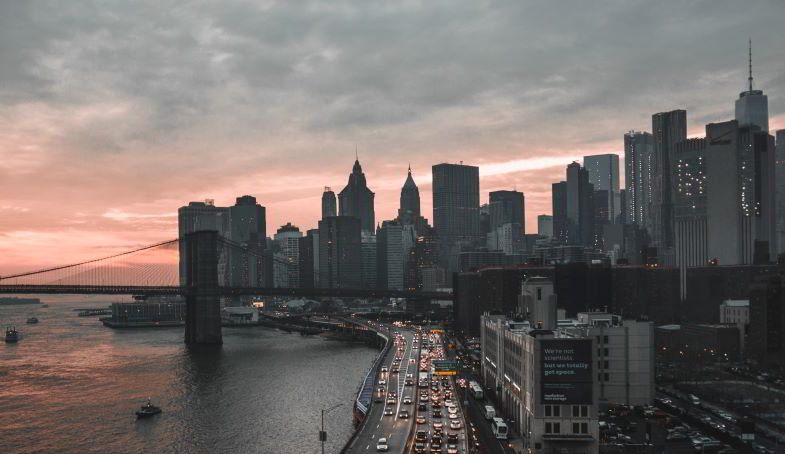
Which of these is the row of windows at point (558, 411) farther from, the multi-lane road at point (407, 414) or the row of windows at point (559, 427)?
the multi-lane road at point (407, 414)

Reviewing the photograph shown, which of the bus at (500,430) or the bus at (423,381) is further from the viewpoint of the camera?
the bus at (423,381)

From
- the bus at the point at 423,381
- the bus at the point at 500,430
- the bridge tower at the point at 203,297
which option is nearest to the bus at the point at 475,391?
the bus at the point at 423,381

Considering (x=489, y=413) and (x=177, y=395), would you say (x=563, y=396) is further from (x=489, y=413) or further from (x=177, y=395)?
(x=177, y=395)

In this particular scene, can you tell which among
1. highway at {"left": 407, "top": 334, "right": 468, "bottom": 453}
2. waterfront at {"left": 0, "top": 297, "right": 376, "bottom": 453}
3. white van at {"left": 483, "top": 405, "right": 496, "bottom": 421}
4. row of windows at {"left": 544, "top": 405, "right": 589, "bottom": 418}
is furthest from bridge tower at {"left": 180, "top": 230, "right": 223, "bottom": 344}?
row of windows at {"left": 544, "top": 405, "right": 589, "bottom": 418}

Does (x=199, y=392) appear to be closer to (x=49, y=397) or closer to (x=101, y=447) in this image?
(x=49, y=397)

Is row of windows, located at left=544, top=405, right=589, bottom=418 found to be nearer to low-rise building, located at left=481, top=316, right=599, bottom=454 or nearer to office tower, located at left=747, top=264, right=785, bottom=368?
low-rise building, located at left=481, top=316, right=599, bottom=454

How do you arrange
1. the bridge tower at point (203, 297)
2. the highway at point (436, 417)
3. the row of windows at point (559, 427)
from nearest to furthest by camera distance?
1. the row of windows at point (559, 427)
2. the highway at point (436, 417)
3. the bridge tower at point (203, 297)

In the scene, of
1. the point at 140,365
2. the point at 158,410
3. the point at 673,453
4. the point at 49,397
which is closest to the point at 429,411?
the point at 673,453
